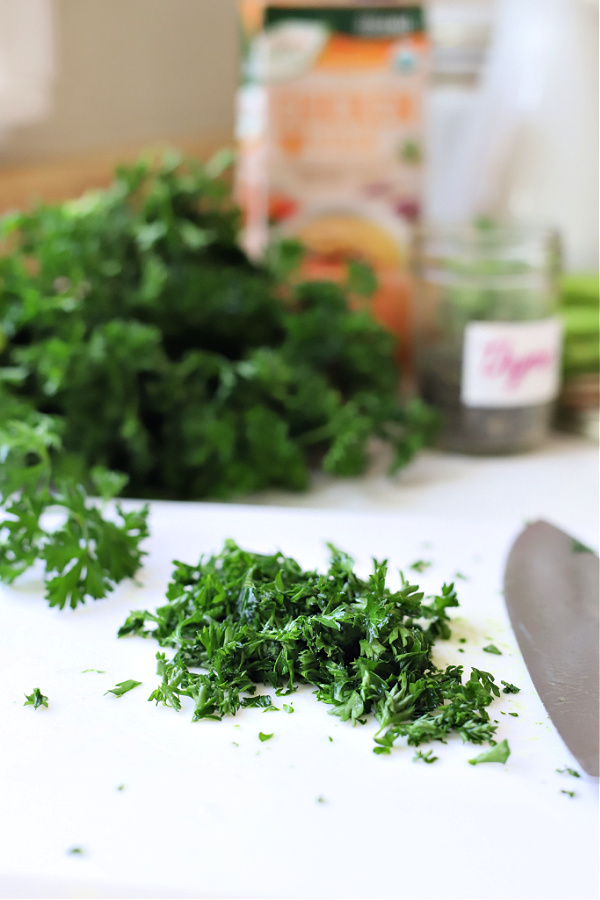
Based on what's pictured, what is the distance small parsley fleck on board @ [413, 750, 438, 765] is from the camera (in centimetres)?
52

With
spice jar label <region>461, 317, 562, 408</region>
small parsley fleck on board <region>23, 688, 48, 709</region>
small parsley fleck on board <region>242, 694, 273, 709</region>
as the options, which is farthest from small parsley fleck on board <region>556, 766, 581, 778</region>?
spice jar label <region>461, 317, 562, 408</region>

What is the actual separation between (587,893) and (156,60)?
1.76m

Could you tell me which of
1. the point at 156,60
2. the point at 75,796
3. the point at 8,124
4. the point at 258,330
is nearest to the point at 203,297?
the point at 258,330

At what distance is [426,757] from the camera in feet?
1.72

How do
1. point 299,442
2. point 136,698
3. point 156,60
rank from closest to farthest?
1. point 136,698
2. point 299,442
3. point 156,60

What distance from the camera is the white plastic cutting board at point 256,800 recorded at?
45 centimetres

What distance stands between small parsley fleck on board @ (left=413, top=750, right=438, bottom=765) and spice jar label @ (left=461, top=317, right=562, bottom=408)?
0.66 meters

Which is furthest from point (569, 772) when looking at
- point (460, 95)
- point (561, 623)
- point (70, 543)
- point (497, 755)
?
point (460, 95)

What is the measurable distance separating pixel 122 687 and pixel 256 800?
14 centimetres

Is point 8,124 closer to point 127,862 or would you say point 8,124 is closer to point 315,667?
point 315,667

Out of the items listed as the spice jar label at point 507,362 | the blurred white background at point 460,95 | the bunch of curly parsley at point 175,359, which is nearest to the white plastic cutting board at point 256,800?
the bunch of curly parsley at point 175,359

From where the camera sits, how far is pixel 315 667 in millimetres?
599

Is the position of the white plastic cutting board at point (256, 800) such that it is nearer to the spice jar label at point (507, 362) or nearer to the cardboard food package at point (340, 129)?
the spice jar label at point (507, 362)

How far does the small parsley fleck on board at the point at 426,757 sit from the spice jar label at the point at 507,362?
663 mm
